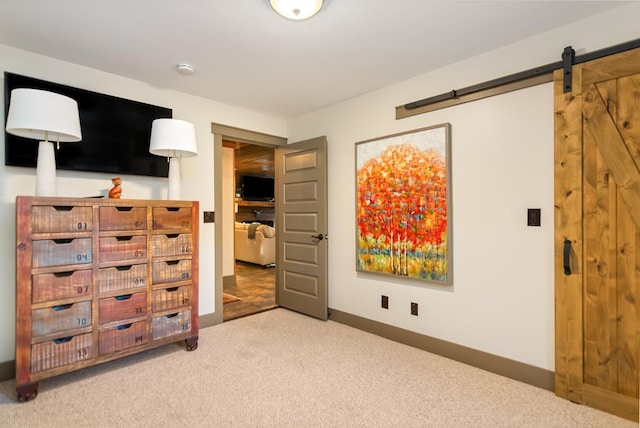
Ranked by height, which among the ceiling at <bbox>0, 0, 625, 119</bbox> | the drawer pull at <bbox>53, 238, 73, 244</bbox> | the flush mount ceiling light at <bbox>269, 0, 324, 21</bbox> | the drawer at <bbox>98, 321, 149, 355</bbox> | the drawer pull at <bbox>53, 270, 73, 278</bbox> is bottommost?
the drawer at <bbox>98, 321, 149, 355</bbox>

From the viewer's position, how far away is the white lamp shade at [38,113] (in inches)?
77.9

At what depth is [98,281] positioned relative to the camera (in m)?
2.28

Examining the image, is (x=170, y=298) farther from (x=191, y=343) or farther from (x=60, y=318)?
(x=60, y=318)

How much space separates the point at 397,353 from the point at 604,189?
1885 mm

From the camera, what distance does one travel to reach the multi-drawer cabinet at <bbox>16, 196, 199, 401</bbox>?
2.01m

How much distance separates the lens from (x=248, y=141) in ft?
12.5

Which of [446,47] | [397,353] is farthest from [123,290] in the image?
[446,47]

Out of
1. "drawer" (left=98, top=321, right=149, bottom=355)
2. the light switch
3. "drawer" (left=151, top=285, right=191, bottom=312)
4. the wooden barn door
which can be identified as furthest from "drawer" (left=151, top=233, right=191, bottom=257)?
the wooden barn door

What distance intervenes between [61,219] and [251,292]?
3.05 meters

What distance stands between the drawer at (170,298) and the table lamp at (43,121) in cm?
103

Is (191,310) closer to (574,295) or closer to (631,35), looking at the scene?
(574,295)

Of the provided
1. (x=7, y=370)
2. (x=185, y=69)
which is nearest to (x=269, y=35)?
(x=185, y=69)

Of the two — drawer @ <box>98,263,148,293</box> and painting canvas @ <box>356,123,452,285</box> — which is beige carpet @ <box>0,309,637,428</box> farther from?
painting canvas @ <box>356,123,452,285</box>

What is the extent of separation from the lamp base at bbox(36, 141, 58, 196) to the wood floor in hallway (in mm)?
2121
